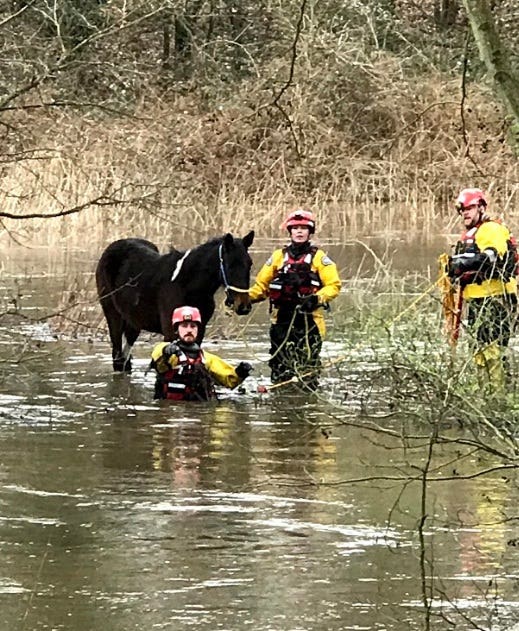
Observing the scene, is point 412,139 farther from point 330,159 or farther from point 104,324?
point 104,324

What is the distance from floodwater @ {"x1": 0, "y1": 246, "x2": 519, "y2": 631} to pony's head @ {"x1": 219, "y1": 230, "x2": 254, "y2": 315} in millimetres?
807

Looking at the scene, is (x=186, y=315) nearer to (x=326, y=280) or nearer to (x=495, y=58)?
(x=326, y=280)

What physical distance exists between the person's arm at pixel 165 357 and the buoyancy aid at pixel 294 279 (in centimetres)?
116

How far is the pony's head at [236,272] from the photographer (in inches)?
531

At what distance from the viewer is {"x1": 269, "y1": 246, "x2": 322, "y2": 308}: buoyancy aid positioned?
13648 millimetres

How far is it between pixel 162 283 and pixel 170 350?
1.62 metres

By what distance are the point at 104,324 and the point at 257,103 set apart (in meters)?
17.8

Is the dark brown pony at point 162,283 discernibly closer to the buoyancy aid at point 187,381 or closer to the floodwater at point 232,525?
the buoyancy aid at point 187,381

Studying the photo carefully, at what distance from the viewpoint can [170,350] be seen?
12.9m

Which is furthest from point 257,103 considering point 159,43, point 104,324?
point 104,324

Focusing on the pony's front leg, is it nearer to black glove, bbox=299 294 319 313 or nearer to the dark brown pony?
the dark brown pony

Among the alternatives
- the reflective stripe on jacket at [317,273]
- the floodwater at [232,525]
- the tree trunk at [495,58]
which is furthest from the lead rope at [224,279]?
the tree trunk at [495,58]

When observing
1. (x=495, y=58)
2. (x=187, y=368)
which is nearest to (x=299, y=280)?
(x=187, y=368)

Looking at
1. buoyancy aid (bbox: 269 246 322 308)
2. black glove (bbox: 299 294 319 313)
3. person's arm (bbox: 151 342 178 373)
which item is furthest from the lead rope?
person's arm (bbox: 151 342 178 373)
